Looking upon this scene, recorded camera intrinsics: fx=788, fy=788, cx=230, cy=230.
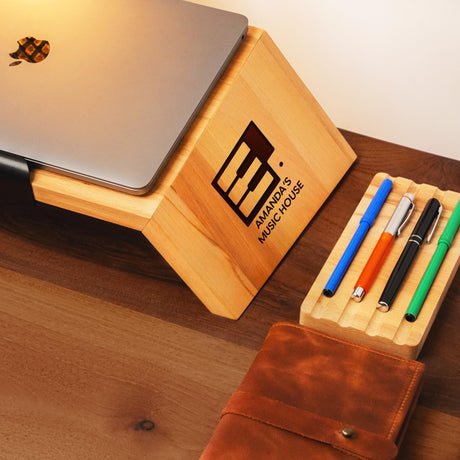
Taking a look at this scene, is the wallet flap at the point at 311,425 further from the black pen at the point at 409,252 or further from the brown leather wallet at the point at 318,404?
the black pen at the point at 409,252

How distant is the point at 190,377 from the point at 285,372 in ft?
0.42

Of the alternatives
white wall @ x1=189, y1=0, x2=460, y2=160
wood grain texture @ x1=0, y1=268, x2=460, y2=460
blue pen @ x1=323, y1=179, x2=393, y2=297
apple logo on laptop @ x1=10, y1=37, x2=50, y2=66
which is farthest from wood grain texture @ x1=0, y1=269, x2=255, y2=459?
white wall @ x1=189, y1=0, x2=460, y2=160

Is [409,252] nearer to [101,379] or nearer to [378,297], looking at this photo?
[378,297]

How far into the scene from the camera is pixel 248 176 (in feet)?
2.83

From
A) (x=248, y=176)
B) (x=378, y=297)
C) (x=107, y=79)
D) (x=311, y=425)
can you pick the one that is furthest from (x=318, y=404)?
(x=107, y=79)

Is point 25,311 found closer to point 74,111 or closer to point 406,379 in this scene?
point 74,111

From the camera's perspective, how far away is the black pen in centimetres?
82

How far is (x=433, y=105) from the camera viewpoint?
3.69ft

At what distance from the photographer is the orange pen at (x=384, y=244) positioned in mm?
831

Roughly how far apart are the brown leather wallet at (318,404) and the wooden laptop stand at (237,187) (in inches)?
4.7

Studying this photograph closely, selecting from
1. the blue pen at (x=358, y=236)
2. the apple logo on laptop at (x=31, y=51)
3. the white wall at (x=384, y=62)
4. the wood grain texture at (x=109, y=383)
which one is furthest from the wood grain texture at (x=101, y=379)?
the white wall at (x=384, y=62)

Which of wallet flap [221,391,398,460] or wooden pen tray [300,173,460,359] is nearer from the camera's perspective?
wallet flap [221,391,398,460]

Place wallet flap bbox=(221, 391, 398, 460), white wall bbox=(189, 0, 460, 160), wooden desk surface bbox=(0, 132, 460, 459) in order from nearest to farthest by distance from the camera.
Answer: wallet flap bbox=(221, 391, 398, 460)
wooden desk surface bbox=(0, 132, 460, 459)
white wall bbox=(189, 0, 460, 160)

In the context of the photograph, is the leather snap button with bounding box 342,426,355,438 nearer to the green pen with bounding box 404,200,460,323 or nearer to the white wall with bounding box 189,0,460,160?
the green pen with bounding box 404,200,460,323
